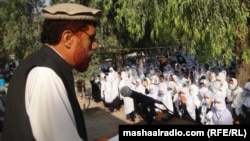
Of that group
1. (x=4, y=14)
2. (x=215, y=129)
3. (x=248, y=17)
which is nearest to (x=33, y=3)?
(x=4, y=14)

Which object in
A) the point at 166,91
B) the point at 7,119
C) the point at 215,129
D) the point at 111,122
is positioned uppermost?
the point at 7,119

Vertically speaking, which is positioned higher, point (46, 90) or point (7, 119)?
point (46, 90)

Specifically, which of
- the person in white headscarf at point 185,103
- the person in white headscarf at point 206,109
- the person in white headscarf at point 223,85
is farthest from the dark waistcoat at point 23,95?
the person in white headscarf at point 185,103

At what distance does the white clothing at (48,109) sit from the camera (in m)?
1.03

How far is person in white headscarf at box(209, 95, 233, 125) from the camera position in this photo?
24.4 feet

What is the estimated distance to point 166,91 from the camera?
10.8m

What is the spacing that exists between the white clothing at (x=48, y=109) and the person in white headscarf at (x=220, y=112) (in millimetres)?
6620

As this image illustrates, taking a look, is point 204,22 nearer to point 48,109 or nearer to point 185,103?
point 185,103

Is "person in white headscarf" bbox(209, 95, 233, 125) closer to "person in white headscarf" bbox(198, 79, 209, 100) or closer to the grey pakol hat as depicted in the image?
"person in white headscarf" bbox(198, 79, 209, 100)

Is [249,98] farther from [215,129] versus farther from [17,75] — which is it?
[17,75]

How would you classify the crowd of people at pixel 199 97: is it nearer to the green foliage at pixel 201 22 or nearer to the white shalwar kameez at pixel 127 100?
→ the white shalwar kameez at pixel 127 100

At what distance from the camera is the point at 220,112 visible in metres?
7.83

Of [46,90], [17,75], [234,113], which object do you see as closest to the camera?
[46,90]

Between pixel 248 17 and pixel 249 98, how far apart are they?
66.7 inches
